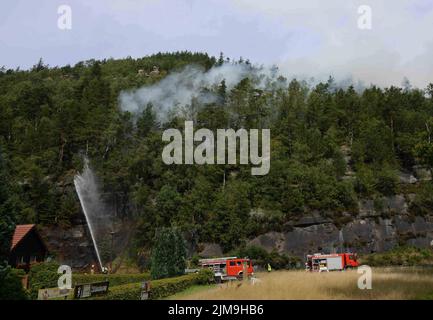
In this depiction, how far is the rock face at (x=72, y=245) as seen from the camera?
6694cm

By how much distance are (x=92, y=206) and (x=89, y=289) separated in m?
54.5

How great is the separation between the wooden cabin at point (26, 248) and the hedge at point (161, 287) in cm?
1851

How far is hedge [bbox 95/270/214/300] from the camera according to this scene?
79.7ft

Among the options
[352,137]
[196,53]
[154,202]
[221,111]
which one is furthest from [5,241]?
[196,53]

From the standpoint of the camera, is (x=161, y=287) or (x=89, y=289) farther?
(x=161, y=287)

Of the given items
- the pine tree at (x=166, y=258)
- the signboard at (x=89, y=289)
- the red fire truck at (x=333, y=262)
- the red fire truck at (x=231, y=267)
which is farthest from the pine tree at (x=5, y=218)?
the red fire truck at (x=333, y=262)

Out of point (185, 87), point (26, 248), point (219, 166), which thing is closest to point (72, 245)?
point (26, 248)

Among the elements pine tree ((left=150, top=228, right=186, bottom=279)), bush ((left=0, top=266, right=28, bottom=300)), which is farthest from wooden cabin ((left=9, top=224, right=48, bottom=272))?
bush ((left=0, top=266, right=28, bottom=300))

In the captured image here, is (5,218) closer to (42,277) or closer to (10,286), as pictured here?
(10,286)

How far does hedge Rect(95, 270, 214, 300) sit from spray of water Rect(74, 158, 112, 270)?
33.4 metres

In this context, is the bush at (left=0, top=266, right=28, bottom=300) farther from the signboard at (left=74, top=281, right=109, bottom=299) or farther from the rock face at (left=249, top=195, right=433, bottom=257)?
the rock face at (left=249, top=195, right=433, bottom=257)

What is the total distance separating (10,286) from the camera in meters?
26.5

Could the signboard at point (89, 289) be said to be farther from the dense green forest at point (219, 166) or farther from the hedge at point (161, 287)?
the dense green forest at point (219, 166)
